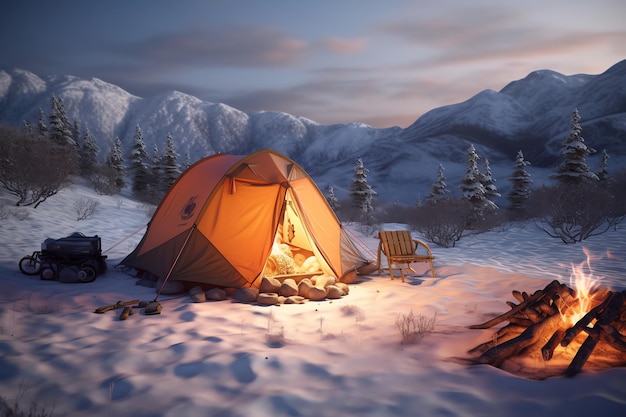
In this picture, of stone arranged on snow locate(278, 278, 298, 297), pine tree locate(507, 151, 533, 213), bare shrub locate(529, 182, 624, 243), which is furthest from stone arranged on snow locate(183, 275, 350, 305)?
pine tree locate(507, 151, 533, 213)

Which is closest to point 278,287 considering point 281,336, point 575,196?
point 281,336

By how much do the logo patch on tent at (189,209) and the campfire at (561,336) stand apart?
538cm

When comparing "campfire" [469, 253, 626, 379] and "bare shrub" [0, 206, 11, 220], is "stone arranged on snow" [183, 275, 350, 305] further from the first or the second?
"bare shrub" [0, 206, 11, 220]

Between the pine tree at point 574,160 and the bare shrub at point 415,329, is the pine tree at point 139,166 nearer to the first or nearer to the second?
the pine tree at point 574,160

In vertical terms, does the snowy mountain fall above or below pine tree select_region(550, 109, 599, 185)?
above

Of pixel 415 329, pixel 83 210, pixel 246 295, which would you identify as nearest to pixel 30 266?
pixel 246 295

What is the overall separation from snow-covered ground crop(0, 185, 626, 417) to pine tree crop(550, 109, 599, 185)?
51.1ft

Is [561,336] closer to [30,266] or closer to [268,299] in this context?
[268,299]

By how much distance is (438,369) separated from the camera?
3.33m

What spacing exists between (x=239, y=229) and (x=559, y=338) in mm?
5116

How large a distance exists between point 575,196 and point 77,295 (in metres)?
14.7

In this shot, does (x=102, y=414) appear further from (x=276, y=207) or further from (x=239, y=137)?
(x=239, y=137)

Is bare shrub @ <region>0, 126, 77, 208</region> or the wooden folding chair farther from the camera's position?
bare shrub @ <region>0, 126, 77, 208</region>

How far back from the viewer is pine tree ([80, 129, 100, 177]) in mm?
29747
